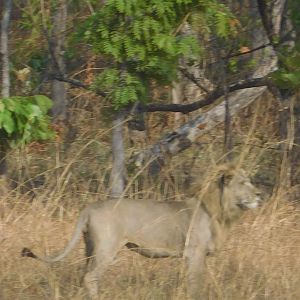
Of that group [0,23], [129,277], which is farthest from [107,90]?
[129,277]

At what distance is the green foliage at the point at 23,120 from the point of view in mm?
7020

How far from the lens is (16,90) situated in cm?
1116

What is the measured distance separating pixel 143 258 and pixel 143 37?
1.76m

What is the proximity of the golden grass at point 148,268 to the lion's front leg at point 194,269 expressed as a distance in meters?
0.06

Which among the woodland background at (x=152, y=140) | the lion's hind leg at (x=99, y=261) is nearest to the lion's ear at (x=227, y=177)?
the woodland background at (x=152, y=140)

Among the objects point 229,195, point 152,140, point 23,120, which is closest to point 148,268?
point 229,195

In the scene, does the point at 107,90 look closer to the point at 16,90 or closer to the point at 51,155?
the point at 51,155

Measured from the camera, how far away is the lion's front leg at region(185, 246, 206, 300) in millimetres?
6035

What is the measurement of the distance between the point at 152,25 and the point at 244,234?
6.01 feet

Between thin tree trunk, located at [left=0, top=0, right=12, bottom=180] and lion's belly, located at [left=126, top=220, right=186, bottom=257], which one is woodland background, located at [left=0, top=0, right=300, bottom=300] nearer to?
thin tree trunk, located at [left=0, top=0, right=12, bottom=180]

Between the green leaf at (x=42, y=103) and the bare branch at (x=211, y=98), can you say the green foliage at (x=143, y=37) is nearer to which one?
the green leaf at (x=42, y=103)

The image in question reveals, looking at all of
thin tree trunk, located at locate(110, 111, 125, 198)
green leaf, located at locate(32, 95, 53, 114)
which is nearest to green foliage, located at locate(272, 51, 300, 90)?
thin tree trunk, located at locate(110, 111, 125, 198)

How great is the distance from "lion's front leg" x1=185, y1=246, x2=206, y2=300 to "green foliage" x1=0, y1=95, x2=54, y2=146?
1772 millimetres

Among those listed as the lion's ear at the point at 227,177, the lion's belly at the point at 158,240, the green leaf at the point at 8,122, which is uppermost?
the green leaf at the point at 8,122
